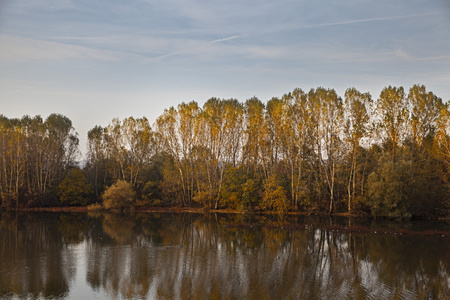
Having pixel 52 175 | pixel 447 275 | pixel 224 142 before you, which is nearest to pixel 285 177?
pixel 224 142

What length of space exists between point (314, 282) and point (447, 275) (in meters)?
6.28

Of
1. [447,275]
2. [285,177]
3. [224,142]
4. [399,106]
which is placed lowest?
[447,275]

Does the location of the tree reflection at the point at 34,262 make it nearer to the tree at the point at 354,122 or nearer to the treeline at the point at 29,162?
the treeline at the point at 29,162

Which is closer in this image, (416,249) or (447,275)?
(447,275)

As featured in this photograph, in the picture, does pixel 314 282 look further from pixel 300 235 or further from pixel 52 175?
pixel 52 175

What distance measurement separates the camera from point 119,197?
4441 cm

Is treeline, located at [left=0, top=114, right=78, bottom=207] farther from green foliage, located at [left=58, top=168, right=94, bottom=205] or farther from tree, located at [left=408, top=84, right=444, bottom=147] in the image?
tree, located at [left=408, top=84, right=444, bottom=147]

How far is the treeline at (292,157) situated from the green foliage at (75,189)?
5.1 inches

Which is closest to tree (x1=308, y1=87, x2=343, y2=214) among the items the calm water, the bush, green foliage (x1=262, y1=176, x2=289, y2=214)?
green foliage (x1=262, y1=176, x2=289, y2=214)

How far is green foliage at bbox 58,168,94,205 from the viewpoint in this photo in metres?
47.6

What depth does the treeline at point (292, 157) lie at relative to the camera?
3703 cm

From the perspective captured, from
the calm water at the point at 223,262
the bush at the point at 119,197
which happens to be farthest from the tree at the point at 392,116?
the bush at the point at 119,197

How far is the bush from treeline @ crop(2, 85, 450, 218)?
1561mm

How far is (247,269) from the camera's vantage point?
55.4 feet
